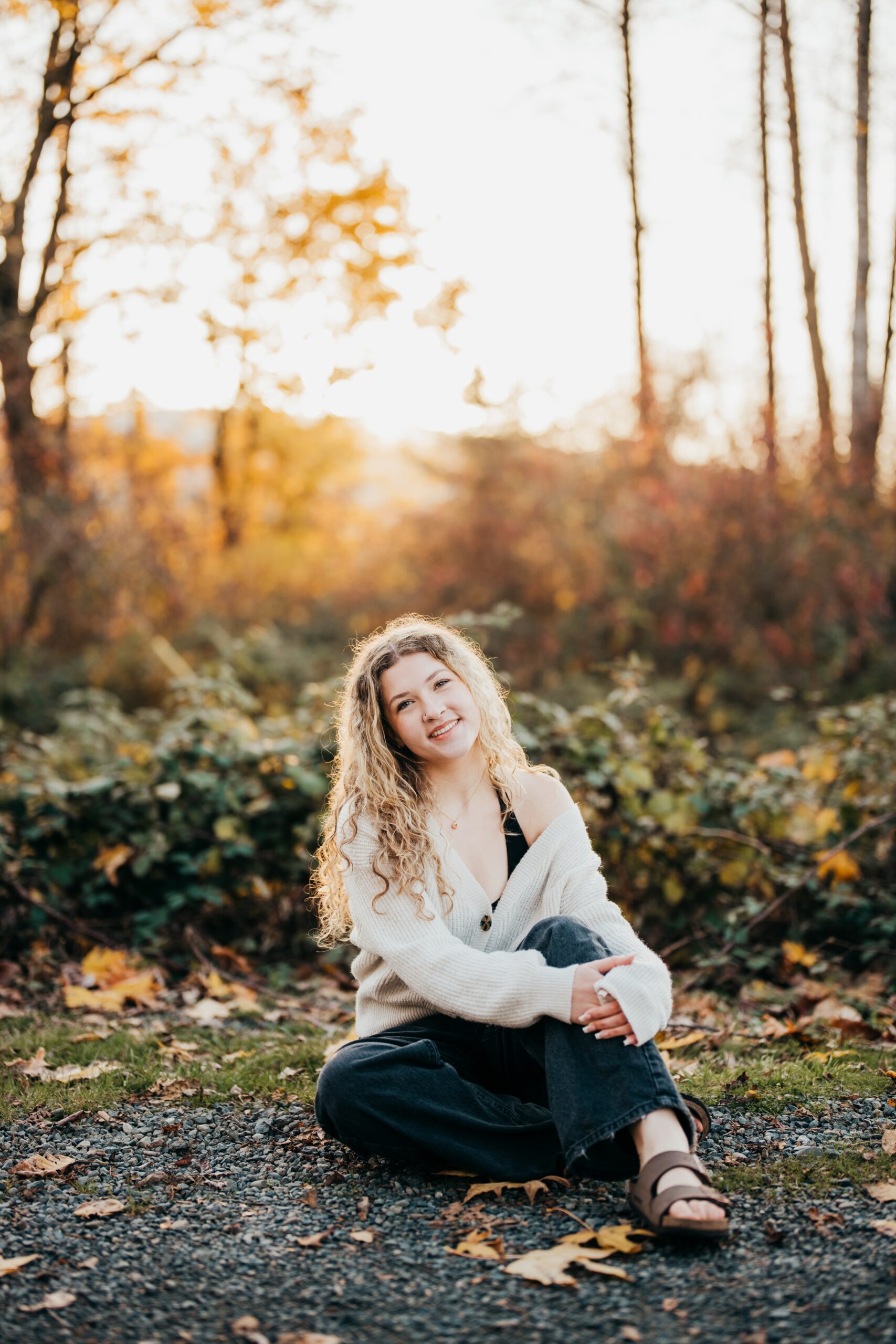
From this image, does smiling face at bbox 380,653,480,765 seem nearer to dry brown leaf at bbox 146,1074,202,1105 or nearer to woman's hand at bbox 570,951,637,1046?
woman's hand at bbox 570,951,637,1046

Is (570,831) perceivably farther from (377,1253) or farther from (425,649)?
(377,1253)

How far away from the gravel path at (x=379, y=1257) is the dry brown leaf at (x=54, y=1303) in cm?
1

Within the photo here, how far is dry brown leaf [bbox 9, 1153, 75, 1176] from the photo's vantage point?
2.73 m

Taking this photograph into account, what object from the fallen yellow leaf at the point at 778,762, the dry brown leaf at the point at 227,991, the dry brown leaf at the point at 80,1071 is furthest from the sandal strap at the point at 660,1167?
the fallen yellow leaf at the point at 778,762

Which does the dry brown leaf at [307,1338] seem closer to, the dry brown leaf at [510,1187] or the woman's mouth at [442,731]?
the dry brown leaf at [510,1187]

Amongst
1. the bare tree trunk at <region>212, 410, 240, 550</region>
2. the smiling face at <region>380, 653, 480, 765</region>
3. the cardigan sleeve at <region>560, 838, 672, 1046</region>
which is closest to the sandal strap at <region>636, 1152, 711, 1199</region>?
the cardigan sleeve at <region>560, 838, 672, 1046</region>

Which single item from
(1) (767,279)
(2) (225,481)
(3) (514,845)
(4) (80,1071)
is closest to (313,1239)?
(3) (514,845)

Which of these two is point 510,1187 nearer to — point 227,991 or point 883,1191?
point 883,1191

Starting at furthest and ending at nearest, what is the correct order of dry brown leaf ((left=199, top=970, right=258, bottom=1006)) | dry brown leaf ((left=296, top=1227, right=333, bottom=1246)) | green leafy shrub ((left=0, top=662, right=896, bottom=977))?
green leafy shrub ((left=0, top=662, right=896, bottom=977)) < dry brown leaf ((left=199, top=970, right=258, bottom=1006)) < dry brown leaf ((left=296, top=1227, right=333, bottom=1246))

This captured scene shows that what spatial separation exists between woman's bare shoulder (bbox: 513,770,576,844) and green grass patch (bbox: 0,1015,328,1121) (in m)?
1.05

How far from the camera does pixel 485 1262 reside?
2.23 m

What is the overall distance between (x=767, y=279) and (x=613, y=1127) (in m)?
9.43

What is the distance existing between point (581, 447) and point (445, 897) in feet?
29.9

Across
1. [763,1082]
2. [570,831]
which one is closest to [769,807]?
[763,1082]
